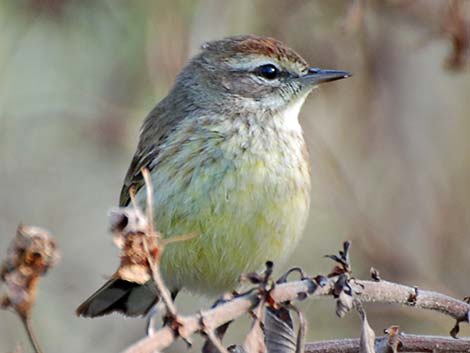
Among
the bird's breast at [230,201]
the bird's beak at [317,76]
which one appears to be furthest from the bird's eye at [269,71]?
the bird's breast at [230,201]

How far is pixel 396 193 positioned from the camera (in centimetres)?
638

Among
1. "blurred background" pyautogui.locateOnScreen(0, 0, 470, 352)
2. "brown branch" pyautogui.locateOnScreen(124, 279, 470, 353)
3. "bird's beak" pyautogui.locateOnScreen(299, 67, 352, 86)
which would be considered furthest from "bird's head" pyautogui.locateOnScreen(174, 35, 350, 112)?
"brown branch" pyautogui.locateOnScreen(124, 279, 470, 353)

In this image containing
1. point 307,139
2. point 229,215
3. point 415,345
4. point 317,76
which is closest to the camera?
point 415,345

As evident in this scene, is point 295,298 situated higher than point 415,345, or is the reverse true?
point 295,298

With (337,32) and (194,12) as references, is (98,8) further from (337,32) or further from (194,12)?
(337,32)

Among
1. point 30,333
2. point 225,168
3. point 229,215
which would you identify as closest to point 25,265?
point 30,333

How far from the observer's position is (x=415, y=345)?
2631mm

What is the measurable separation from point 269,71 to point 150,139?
2.29ft

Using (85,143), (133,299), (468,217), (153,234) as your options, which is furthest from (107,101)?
(153,234)

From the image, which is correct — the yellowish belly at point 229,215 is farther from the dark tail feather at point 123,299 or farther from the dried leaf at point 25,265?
the dried leaf at point 25,265

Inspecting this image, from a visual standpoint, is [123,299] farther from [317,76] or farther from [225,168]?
[317,76]

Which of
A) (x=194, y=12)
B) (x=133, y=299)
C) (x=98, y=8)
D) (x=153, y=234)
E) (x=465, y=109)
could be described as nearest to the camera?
(x=153, y=234)

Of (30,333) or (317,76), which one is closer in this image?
(30,333)

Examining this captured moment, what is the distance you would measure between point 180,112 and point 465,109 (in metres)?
2.84
